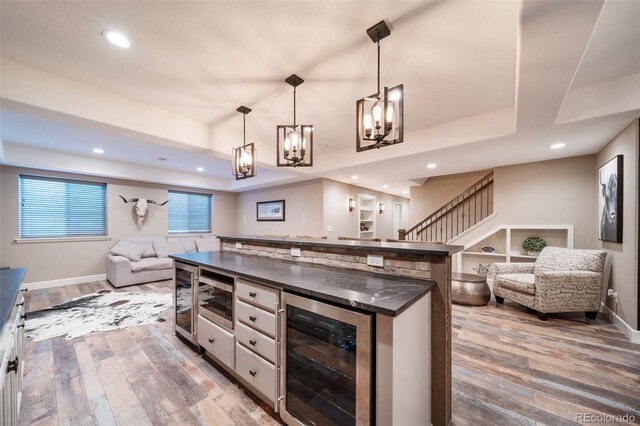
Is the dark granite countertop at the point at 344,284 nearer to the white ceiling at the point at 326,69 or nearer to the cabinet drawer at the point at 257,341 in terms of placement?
the cabinet drawer at the point at 257,341

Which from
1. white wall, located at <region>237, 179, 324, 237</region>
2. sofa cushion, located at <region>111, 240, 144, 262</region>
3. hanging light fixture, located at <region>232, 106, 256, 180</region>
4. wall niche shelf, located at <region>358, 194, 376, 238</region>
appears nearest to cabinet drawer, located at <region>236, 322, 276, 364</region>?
hanging light fixture, located at <region>232, 106, 256, 180</region>

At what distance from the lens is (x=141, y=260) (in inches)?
216

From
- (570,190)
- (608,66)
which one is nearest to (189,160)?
(608,66)

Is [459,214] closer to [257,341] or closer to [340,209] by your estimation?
[340,209]

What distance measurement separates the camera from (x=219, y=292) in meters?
2.25

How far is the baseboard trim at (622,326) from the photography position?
2648mm

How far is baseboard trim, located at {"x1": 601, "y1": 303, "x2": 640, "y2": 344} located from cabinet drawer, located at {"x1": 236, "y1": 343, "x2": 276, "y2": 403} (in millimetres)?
3823

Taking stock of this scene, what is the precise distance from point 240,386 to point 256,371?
39 cm

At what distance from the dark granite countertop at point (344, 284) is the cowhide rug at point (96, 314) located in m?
2.20

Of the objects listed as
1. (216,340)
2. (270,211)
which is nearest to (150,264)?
(270,211)

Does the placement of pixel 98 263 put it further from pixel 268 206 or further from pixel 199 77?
pixel 199 77

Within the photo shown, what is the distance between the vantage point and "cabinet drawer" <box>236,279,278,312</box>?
1651 millimetres

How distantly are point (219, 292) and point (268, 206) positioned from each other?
4.77 metres

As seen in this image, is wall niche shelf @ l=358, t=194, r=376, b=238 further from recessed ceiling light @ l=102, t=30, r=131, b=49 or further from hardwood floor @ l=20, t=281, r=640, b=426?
recessed ceiling light @ l=102, t=30, r=131, b=49
